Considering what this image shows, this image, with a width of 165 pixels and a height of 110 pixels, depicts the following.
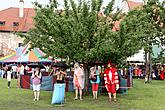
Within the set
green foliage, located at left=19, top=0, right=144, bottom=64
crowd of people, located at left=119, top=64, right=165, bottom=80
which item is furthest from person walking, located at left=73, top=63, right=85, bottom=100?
crowd of people, located at left=119, top=64, right=165, bottom=80

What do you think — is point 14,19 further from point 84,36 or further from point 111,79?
point 111,79

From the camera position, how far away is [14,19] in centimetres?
6925

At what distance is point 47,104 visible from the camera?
17.5 metres

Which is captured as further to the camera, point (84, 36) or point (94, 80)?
point (94, 80)

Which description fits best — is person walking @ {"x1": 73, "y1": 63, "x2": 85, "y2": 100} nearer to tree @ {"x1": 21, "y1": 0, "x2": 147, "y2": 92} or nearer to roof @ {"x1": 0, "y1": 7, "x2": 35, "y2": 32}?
tree @ {"x1": 21, "y1": 0, "x2": 147, "y2": 92}

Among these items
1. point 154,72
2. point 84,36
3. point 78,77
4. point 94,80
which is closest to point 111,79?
point 94,80

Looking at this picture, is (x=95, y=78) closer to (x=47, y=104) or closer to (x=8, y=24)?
(x=47, y=104)

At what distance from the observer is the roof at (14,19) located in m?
67.3

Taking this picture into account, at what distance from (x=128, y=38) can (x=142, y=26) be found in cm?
198

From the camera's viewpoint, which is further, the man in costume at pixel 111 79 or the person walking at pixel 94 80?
the person walking at pixel 94 80

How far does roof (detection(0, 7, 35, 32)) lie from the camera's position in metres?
67.3

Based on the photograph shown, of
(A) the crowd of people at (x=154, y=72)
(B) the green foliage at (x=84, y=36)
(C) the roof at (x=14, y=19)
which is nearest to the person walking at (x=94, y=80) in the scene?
(B) the green foliage at (x=84, y=36)

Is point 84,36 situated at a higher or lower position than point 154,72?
higher

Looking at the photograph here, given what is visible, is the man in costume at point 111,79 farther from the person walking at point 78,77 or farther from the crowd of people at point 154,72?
the crowd of people at point 154,72
